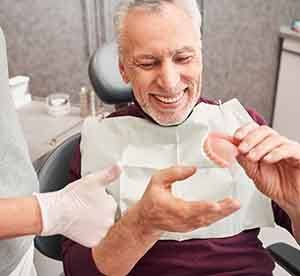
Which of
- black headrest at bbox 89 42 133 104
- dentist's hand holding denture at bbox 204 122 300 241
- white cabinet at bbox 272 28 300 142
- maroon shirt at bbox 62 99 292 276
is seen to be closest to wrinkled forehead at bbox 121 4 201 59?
dentist's hand holding denture at bbox 204 122 300 241

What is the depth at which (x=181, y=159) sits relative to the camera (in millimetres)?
1114

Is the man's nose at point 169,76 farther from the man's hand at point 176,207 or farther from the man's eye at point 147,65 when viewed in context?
the man's hand at point 176,207

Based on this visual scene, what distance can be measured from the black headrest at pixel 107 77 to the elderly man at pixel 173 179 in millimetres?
442

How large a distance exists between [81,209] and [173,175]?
0.27 meters

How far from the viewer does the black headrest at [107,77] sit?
5.38ft

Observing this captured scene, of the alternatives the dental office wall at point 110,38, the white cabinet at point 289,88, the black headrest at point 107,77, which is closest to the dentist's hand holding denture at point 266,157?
the black headrest at point 107,77

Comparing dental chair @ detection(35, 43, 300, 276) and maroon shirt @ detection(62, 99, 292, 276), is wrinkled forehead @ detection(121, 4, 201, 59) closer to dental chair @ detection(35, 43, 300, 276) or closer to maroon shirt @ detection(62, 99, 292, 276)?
dental chair @ detection(35, 43, 300, 276)

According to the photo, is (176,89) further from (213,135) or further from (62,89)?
(62,89)

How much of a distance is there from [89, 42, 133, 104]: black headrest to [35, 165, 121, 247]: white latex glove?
714mm

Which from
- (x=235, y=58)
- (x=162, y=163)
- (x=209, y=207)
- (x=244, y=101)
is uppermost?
(x=209, y=207)

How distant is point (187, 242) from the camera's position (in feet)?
3.49

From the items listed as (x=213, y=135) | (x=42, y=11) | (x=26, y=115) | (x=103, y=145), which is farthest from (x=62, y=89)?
(x=213, y=135)

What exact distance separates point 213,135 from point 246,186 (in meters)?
0.24

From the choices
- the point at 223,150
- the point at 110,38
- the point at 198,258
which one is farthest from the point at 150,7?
the point at 110,38
